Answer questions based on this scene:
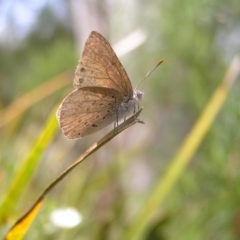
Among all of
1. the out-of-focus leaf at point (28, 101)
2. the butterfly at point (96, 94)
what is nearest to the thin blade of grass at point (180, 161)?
the butterfly at point (96, 94)

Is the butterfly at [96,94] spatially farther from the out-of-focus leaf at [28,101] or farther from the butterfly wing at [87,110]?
the out-of-focus leaf at [28,101]

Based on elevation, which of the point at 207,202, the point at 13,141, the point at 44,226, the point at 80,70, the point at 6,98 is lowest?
the point at 207,202

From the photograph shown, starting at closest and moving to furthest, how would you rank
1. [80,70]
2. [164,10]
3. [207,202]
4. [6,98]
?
[80,70]
[207,202]
[164,10]
[6,98]

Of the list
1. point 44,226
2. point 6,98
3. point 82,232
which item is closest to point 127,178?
point 82,232

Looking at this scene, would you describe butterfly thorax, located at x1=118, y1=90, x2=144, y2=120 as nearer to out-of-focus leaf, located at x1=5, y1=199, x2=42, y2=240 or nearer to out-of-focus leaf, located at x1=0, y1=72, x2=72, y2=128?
out-of-focus leaf, located at x1=5, y1=199, x2=42, y2=240

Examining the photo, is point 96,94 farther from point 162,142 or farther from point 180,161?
point 162,142

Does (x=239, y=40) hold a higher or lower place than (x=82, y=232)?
higher

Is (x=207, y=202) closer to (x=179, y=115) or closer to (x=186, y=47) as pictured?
(x=186, y=47)
